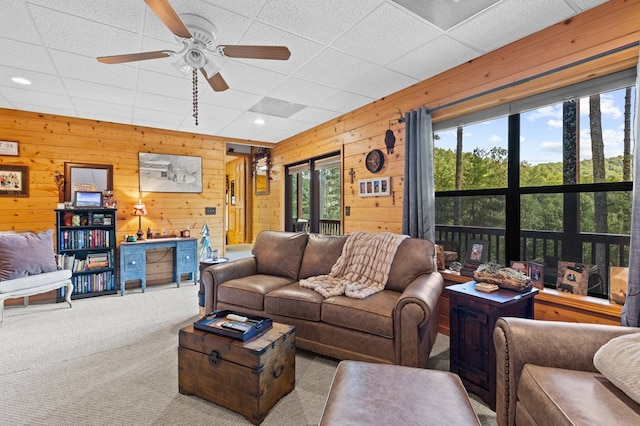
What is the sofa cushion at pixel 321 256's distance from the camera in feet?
10.3

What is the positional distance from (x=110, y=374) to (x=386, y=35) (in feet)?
10.8

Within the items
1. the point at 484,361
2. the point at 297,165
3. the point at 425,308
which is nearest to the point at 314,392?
the point at 425,308

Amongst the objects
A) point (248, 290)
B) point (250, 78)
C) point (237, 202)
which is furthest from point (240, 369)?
point (237, 202)

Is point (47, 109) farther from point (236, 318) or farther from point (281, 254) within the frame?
point (236, 318)

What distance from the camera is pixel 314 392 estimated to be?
2043mm

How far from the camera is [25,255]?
3.49 meters

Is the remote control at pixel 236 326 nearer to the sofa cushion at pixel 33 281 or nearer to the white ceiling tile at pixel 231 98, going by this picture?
the white ceiling tile at pixel 231 98

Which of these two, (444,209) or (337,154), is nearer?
(444,209)

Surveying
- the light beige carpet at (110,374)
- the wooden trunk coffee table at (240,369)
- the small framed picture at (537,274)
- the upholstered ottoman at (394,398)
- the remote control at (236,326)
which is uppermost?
the small framed picture at (537,274)

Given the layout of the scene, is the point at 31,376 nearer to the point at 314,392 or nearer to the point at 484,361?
the point at 314,392

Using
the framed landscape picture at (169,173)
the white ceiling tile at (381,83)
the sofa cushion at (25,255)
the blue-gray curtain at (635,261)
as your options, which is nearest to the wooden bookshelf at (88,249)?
the sofa cushion at (25,255)

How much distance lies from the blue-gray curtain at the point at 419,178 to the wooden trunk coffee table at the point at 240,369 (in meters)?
1.75

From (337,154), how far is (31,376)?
3988 millimetres

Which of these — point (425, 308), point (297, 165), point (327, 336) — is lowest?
point (327, 336)
